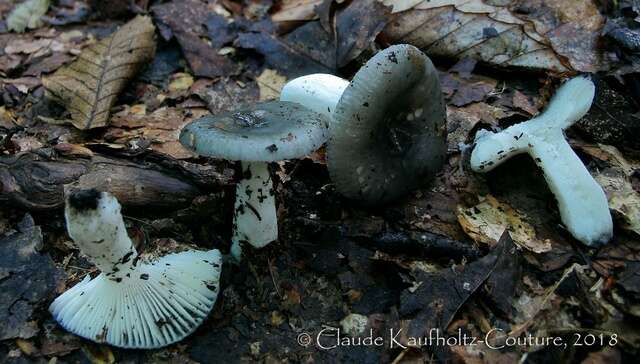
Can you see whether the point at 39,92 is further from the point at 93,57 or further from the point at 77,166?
the point at 77,166

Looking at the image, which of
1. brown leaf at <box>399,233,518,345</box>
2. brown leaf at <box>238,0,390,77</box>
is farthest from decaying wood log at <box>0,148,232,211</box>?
brown leaf at <box>238,0,390,77</box>

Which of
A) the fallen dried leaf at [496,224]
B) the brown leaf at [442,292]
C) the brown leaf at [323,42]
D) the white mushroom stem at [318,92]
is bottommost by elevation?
the fallen dried leaf at [496,224]

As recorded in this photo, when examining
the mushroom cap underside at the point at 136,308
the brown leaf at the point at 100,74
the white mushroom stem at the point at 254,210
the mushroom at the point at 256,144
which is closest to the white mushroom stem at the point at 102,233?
the mushroom cap underside at the point at 136,308

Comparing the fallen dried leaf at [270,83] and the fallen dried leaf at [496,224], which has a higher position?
the fallen dried leaf at [270,83]

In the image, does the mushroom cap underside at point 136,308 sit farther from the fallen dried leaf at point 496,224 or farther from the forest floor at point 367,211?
the fallen dried leaf at point 496,224

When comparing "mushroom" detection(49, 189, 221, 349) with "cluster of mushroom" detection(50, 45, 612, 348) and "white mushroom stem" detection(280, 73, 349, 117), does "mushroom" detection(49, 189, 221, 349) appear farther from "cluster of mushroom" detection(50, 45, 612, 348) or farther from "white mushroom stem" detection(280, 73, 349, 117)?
"white mushroom stem" detection(280, 73, 349, 117)

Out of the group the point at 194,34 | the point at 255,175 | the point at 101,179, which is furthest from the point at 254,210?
the point at 194,34

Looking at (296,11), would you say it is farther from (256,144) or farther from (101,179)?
(256,144)
